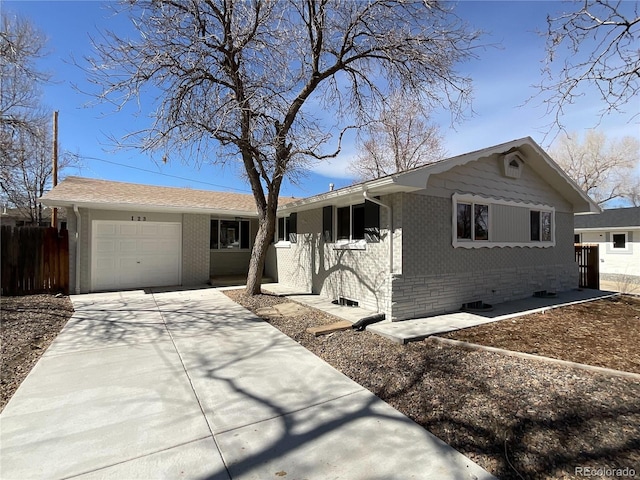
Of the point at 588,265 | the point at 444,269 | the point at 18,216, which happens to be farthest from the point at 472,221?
the point at 18,216

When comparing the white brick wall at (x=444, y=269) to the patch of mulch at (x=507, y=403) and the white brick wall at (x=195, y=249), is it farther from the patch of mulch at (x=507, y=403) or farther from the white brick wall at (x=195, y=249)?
the white brick wall at (x=195, y=249)

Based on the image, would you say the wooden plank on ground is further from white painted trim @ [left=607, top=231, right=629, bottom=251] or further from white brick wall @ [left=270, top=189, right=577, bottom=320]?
white painted trim @ [left=607, top=231, right=629, bottom=251]

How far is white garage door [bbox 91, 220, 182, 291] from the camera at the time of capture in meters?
9.88

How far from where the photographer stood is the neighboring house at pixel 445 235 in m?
6.63

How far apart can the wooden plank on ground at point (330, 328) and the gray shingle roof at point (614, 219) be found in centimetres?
1924

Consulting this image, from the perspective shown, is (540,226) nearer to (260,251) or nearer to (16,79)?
(260,251)

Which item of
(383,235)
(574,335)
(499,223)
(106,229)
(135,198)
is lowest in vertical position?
(574,335)

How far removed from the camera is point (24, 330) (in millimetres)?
5574

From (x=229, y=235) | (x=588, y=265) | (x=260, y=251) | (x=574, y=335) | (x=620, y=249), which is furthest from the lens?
(x=620, y=249)

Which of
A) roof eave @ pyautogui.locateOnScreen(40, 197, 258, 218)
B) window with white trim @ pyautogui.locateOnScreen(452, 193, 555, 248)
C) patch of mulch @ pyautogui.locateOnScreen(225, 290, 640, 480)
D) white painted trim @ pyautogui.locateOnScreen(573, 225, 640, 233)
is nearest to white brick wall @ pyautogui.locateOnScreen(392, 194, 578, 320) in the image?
window with white trim @ pyautogui.locateOnScreen(452, 193, 555, 248)

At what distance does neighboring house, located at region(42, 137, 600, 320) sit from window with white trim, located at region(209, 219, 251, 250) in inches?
1.7

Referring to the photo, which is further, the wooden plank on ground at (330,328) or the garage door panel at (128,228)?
the garage door panel at (128,228)

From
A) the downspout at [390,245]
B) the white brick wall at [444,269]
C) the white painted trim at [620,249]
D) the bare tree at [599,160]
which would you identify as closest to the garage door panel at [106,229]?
the downspout at [390,245]

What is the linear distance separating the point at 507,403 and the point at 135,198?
439 inches
